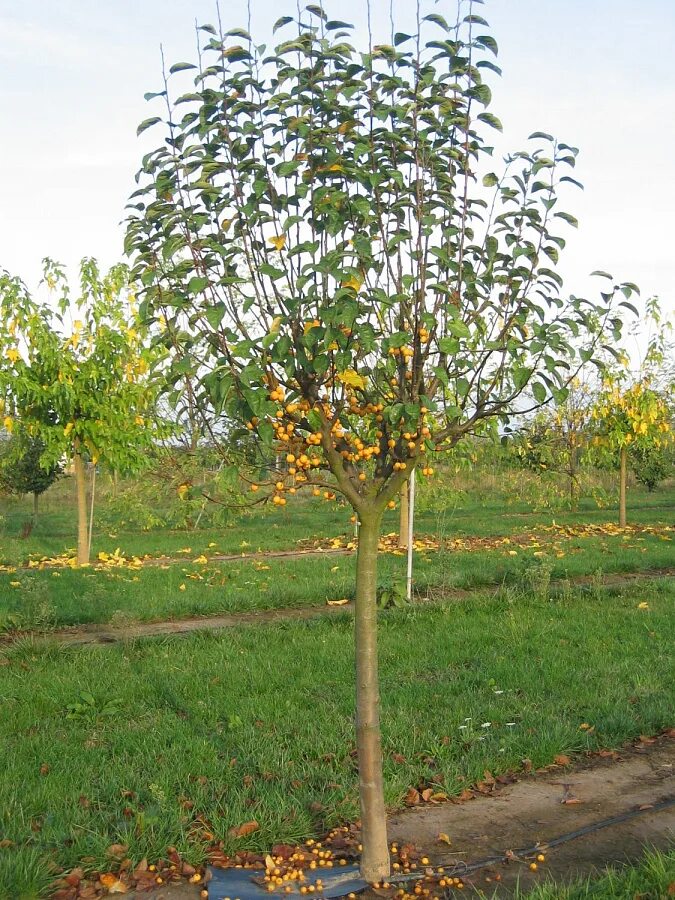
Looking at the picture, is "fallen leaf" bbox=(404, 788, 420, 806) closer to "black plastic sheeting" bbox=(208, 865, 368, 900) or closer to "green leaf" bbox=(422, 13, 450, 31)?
"black plastic sheeting" bbox=(208, 865, 368, 900)

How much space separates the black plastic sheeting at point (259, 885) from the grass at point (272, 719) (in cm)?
21

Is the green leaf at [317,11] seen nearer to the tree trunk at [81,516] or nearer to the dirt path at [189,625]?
the dirt path at [189,625]

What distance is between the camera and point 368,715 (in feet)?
13.0

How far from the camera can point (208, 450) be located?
153 inches

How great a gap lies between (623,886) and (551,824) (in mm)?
803

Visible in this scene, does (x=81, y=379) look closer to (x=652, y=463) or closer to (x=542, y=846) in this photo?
(x=542, y=846)

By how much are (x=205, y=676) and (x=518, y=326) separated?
4331mm

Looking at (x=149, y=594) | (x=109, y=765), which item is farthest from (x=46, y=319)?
(x=109, y=765)

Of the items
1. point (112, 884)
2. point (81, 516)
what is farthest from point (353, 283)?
point (81, 516)

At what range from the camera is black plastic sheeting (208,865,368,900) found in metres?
3.69

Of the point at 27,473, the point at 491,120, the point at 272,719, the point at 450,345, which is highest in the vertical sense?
the point at 491,120

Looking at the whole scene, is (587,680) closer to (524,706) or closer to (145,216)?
(524,706)

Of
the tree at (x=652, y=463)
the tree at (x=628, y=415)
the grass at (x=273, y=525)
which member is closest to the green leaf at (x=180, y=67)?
the grass at (x=273, y=525)

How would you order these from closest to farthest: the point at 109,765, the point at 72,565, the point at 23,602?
1. the point at 109,765
2. the point at 23,602
3. the point at 72,565
